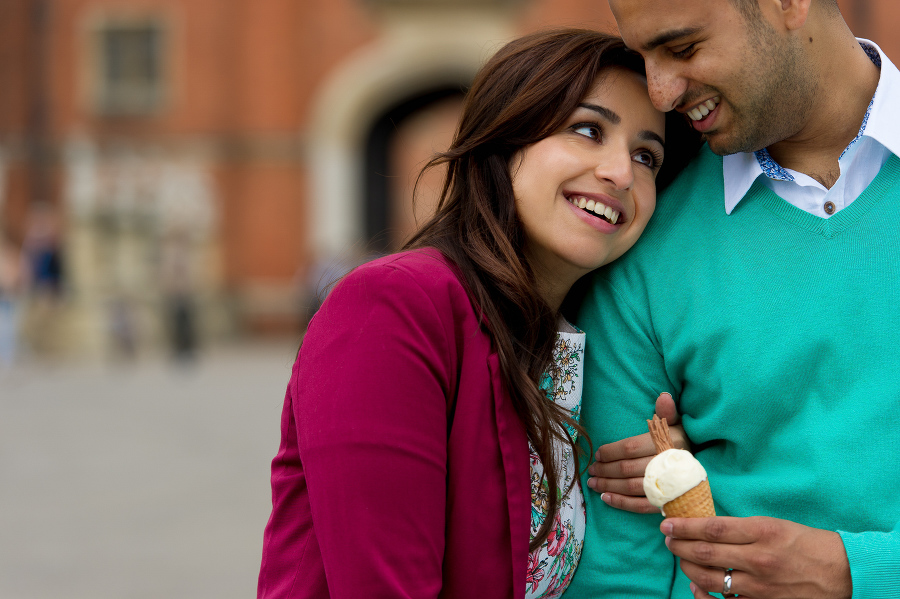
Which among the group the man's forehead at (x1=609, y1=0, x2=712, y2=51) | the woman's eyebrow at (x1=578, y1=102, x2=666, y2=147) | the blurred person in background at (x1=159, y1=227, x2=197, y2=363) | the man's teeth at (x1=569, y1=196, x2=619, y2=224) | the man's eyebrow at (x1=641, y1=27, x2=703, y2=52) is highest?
the man's forehead at (x1=609, y1=0, x2=712, y2=51)

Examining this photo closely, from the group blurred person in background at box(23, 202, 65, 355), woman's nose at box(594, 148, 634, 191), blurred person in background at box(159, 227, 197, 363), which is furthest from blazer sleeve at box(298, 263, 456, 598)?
blurred person in background at box(23, 202, 65, 355)

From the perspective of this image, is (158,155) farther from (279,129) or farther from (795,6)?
(795,6)

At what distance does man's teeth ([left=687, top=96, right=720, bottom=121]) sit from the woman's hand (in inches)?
22.6

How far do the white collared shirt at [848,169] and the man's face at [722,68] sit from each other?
8 centimetres

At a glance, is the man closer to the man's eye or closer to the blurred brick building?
the man's eye

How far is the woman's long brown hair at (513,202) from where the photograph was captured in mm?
1800

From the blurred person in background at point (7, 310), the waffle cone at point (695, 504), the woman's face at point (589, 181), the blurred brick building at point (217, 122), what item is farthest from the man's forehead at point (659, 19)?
the blurred brick building at point (217, 122)

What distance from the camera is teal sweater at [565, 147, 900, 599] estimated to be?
5.84 feet

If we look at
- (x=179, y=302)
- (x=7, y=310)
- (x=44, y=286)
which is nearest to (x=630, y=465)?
(x=7, y=310)

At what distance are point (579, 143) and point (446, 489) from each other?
76cm

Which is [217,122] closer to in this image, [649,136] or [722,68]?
[649,136]

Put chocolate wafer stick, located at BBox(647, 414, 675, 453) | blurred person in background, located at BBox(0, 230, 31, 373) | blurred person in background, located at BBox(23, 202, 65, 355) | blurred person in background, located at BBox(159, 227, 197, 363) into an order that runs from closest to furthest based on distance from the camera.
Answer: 1. chocolate wafer stick, located at BBox(647, 414, 675, 453)
2. blurred person in background, located at BBox(0, 230, 31, 373)
3. blurred person in background, located at BBox(23, 202, 65, 355)
4. blurred person in background, located at BBox(159, 227, 197, 363)

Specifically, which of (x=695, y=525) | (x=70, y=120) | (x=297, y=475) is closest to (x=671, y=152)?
(x=695, y=525)

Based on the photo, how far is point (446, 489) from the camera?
5.52 feet
